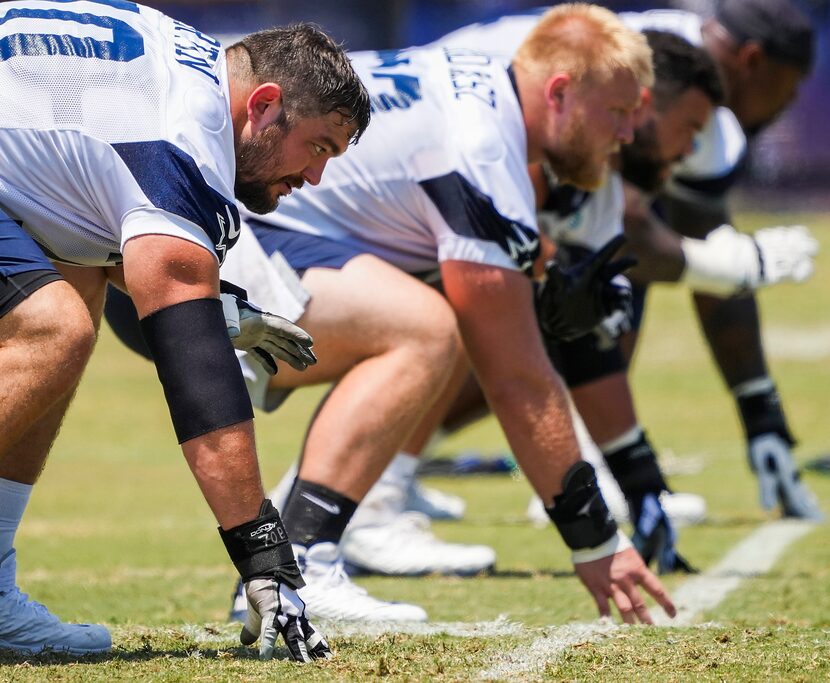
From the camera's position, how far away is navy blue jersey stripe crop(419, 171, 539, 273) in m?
3.90

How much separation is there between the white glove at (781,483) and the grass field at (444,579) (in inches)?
6.1

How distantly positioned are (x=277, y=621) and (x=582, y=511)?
52.5 inches

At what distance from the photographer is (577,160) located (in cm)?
428

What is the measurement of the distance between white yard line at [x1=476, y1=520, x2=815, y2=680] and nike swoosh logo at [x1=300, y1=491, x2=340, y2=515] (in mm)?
716

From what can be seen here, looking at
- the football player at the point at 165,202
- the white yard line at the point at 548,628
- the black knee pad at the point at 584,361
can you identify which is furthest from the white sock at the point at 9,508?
the black knee pad at the point at 584,361

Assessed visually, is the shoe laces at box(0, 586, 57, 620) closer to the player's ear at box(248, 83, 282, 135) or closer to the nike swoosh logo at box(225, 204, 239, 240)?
the nike swoosh logo at box(225, 204, 239, 240)

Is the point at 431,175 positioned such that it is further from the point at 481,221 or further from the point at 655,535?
the point at 655,535

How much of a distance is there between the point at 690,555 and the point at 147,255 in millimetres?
3133

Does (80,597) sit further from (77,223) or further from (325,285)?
(77,223)

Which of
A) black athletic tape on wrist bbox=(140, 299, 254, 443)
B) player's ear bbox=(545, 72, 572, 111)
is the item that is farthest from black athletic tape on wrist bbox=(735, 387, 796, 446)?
black athletic tape on wrist bbox=(140, 299, 254, 443)

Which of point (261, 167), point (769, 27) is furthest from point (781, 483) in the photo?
point (261, 167)

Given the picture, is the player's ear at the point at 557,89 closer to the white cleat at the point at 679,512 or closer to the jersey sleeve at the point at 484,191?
the jersey sleeve at the point at 484,191

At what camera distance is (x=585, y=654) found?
121 inches

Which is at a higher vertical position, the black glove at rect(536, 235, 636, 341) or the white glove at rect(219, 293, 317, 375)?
the white glove at rect(219, 293, 317, 375)
